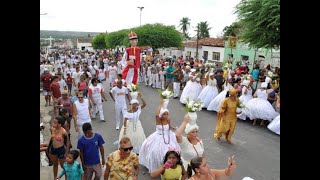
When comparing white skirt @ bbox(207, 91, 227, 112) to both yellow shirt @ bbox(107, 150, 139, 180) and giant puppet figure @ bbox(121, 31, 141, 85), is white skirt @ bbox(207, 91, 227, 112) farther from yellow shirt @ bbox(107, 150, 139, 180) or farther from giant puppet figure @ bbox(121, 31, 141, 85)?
yellow shirt @ bbox(107, 150, 139, 180)

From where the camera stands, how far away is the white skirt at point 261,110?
37.0 feet

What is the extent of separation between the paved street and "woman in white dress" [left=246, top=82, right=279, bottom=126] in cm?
35

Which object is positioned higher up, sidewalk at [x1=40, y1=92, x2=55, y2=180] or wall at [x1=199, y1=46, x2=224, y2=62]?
wall at [x1=199, y1=46, x2=224, y2=62]

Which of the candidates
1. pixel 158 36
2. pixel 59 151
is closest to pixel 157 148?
pixel 59 151

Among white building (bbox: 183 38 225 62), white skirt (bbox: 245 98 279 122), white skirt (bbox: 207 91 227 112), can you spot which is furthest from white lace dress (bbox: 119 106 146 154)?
white building (bbox: 183 38 225 62)

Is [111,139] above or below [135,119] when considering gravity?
below

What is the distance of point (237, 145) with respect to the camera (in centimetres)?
956

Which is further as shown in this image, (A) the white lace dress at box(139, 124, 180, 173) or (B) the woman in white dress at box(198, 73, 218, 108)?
(B) the woman in white dress at box(198, 73, 218, 108)

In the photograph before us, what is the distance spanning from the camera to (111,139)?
975 cm

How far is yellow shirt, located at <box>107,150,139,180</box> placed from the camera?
507 centimetres

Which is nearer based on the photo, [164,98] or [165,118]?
[165,118]
